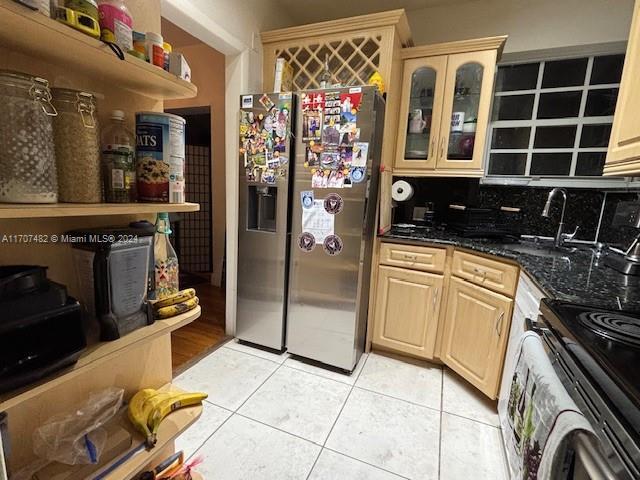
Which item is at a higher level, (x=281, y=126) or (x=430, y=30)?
(x=430, y=30)

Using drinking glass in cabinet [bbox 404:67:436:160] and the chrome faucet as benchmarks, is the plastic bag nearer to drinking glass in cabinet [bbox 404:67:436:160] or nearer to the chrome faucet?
drinking glass in cabinet [bbox 404:67:436:160]

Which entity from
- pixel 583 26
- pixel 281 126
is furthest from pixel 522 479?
pixel 583 26

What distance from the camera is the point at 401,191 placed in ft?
7.35

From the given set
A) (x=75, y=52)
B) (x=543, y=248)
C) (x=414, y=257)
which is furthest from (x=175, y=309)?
(x=543, y=248)

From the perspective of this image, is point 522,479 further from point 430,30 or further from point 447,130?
point 430,30

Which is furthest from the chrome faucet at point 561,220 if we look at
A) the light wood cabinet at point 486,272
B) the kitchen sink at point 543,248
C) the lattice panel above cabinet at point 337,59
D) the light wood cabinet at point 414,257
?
the lattice panel above cabinet at point 337,59

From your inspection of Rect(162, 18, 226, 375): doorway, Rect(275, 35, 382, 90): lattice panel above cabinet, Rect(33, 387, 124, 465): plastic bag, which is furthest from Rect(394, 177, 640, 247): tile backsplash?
Rect(33, 387, 124, 465): plastic bag

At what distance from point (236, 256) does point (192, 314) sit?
4.63 ft

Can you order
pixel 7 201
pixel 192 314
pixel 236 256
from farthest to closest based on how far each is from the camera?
pixel 236 256, pixel 192 314, pixel 7 201

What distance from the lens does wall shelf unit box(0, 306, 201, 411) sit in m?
0.51

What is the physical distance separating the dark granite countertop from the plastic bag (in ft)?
4.69

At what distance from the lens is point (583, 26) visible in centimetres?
196

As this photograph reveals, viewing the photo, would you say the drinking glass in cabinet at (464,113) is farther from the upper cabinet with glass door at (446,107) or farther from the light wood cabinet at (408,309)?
the light wood cabinet at (408,309)

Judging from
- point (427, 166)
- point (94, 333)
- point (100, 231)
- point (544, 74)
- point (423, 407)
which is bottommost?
point (423, 407)
